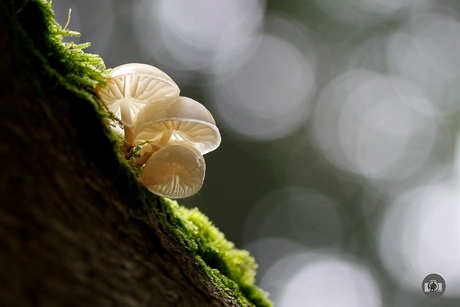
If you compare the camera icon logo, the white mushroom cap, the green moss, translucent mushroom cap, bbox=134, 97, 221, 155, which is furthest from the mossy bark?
the camera icon logo

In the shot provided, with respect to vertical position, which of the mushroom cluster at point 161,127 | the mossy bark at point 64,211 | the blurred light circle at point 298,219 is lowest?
the mossy bark at point 64,211

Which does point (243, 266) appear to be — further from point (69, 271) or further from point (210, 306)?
point (69, 271)

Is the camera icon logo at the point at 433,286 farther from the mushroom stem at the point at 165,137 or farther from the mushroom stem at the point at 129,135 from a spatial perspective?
the mushroom stem at the point at 129,135

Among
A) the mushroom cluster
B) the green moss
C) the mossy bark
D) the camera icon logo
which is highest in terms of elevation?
the camera icon logo

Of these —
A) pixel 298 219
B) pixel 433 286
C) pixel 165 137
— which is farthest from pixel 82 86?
pixel 298 219

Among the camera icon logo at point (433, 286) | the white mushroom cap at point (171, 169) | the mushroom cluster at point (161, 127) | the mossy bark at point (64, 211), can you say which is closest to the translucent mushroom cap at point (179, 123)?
the mushroom cluster at point (161, 127)

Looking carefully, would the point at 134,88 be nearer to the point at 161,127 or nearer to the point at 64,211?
the point at 161,127

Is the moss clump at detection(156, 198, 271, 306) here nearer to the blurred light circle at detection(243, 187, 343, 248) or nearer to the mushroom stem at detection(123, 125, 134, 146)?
the mushroom stem at detection(123, 125, 134, 146)

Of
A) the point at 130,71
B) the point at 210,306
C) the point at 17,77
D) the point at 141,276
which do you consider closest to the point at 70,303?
the point at 141,276
